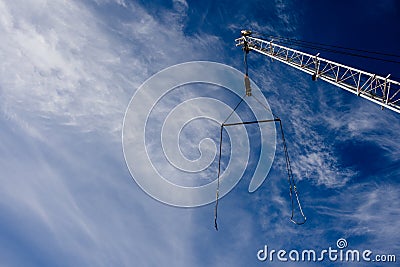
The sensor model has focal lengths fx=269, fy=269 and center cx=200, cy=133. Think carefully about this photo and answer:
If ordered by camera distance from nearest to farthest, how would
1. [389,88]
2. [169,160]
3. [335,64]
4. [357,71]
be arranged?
[389,88]
[357,71]
[335,64]
[169,160]

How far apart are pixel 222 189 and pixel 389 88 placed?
2020cm

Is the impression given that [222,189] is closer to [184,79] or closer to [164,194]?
[164,194]

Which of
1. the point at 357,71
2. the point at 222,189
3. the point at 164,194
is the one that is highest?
the point at 357,71

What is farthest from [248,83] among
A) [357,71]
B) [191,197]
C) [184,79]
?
[191,197]

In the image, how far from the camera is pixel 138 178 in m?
32.2

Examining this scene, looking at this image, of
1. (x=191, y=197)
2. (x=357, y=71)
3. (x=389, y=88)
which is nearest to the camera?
(x=389, y=88)

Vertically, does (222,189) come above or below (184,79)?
below

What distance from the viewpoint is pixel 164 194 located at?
1268 inches

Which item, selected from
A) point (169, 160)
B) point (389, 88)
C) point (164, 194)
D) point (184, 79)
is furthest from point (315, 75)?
point (164, 194)

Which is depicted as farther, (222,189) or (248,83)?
(222,189)

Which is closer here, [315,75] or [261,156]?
[315,75]

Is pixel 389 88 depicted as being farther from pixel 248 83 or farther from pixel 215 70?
pixel 215 70

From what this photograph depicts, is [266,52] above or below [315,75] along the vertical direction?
above

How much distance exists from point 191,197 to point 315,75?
64.7 feet
